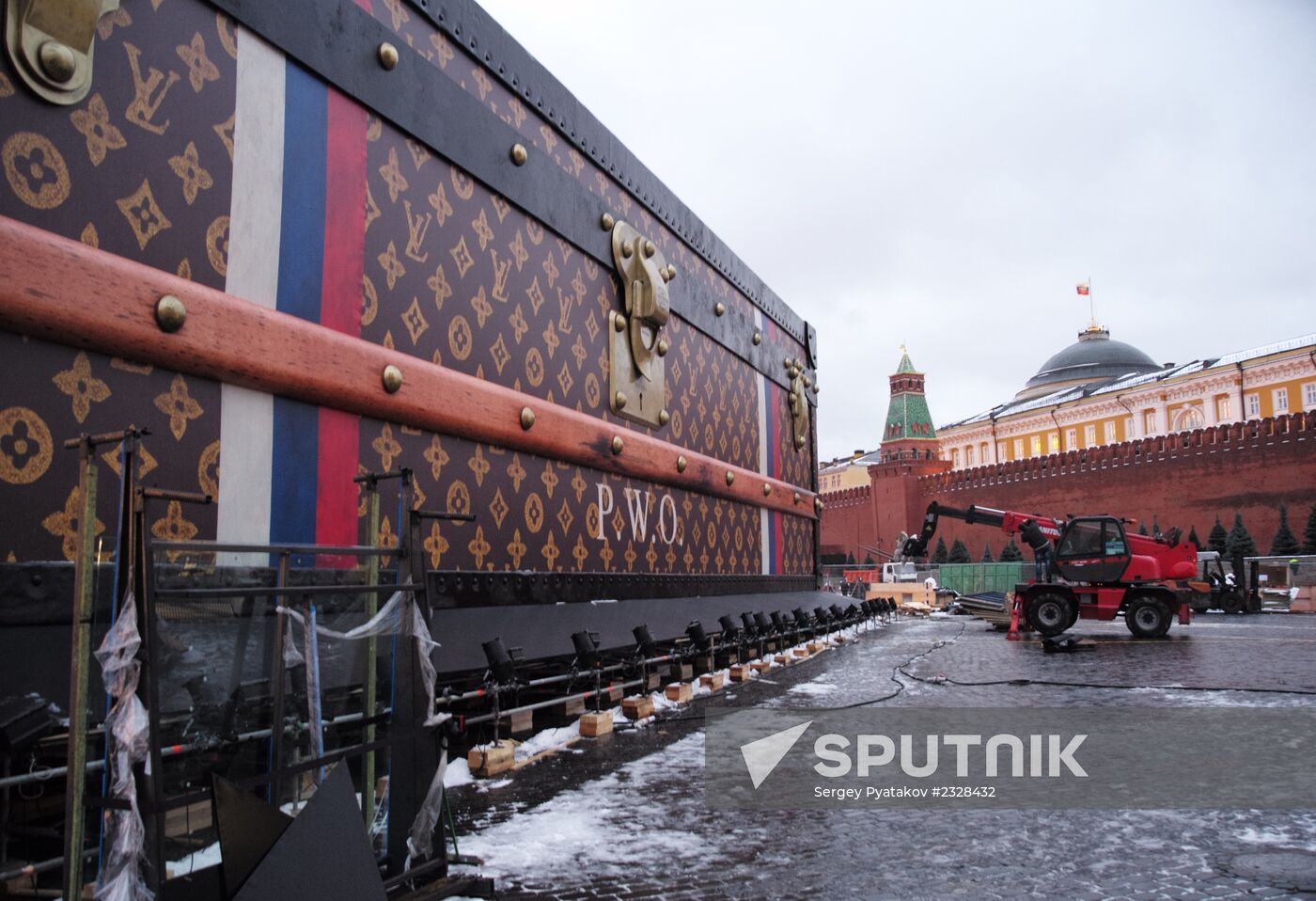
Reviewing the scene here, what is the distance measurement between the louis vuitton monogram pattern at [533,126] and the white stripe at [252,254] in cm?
89

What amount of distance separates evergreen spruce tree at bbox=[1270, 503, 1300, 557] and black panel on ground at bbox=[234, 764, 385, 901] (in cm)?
3286

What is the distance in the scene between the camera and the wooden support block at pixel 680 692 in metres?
5.98

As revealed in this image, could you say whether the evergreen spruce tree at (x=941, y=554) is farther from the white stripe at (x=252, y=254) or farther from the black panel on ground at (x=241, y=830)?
the black panel on ground at (x=241, y=830)

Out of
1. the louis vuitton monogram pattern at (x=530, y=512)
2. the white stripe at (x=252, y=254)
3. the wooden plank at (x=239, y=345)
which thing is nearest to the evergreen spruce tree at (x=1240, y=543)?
the louis vuitton monogram pattern at (x=530, y=512)

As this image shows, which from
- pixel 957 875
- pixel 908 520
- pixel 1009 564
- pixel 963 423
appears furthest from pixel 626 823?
pixel 963 423

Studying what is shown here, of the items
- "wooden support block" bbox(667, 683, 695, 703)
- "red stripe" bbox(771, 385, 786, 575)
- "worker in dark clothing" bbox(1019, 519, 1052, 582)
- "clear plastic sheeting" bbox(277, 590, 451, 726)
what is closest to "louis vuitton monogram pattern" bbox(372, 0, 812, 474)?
"red stripe" bbox(771, 385, 786, 575)

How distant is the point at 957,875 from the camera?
2617 mm

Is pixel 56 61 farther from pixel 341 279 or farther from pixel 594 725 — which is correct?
pixel 594 725

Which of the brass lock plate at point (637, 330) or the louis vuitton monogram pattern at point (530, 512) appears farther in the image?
the brass lock plate at point (637, 330)

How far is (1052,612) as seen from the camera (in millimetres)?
13125

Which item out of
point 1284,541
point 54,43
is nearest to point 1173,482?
point 1284,541

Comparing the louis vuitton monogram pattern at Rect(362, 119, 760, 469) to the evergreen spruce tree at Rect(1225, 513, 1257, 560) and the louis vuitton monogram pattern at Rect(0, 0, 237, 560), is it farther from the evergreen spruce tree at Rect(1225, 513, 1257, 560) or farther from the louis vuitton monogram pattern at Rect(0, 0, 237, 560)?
the evergreen spruce tree at Rect(1225, 513, 1257, 560)

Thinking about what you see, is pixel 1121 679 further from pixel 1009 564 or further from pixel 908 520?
pixel 908 520

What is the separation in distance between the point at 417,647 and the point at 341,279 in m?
1.81
